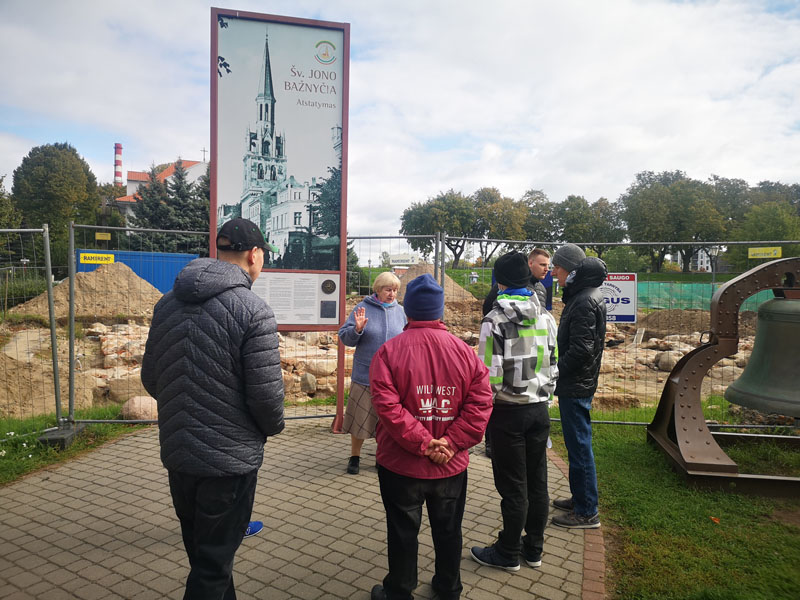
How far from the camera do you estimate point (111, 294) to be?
48.4 feet

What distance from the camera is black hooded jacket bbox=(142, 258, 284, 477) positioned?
2.34m

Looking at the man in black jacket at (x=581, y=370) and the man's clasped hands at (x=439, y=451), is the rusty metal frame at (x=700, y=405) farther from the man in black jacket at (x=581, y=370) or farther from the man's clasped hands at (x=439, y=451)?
the man's clasped hands at (x=439, y=451)

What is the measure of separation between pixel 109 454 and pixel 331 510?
2829 mm

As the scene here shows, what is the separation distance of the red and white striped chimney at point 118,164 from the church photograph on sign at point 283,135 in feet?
252

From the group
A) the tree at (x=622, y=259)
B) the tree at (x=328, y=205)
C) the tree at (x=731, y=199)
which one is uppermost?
the tree at (x=731, y=199)

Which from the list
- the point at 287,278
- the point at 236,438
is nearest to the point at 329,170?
the point at 287,278

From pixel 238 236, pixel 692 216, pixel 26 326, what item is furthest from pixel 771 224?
pixel 238 236

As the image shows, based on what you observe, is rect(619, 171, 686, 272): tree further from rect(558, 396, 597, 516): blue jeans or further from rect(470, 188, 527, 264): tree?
rect(558, 396, 597, 516): blue jeans

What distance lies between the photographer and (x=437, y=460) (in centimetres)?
269

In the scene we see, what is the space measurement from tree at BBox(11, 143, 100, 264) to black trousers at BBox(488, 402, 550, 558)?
68.3 meters

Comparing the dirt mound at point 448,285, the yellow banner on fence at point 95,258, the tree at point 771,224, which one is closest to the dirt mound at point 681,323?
the dirt mound at point 448,285

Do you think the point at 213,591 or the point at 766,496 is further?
the point at 766,496

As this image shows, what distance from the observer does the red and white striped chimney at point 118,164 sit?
73.1 m

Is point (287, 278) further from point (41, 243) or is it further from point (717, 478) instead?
point (717, 478)
